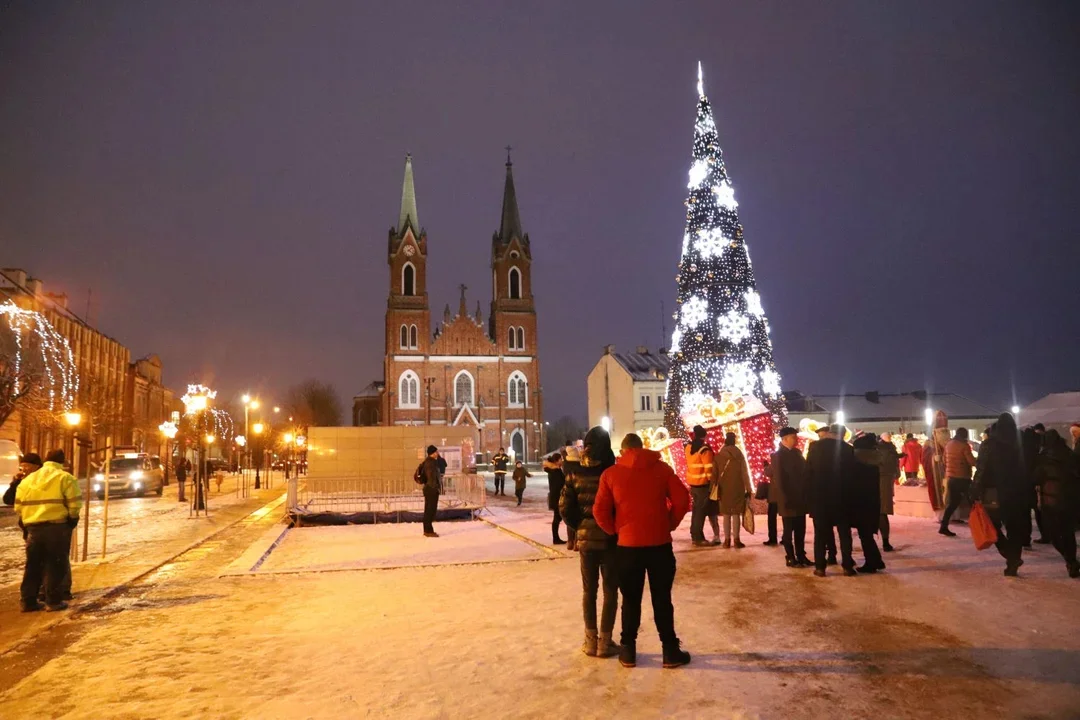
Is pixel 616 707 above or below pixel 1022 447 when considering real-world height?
below

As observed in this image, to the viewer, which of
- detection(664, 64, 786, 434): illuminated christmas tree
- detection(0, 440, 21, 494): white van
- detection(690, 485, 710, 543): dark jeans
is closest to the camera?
detection(690, 485, 710, 543): dark jeans

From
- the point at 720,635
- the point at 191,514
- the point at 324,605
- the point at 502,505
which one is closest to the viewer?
the point at 720,635

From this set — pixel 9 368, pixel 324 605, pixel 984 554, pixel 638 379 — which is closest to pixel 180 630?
pixel 324 605

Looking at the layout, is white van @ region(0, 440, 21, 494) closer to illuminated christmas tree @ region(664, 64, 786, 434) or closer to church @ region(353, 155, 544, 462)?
illuminated christmas tree @ region(664, 64, 786, 434)

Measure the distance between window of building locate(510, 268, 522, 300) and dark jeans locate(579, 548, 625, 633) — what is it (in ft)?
231

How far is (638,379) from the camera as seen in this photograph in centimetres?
6059

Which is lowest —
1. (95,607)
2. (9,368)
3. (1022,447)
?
(95,607)

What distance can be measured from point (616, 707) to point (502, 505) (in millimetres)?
17987

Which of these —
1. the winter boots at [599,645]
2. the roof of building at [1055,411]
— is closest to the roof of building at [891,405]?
the roof of building at [1055,411]

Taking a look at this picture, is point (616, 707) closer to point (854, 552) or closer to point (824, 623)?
point (824, 623)

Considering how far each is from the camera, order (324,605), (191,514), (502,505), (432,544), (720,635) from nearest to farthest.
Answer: (720,635), (324,605), (432,544), (191,514), (502,505)

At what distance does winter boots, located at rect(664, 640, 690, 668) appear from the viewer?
5.11 meters

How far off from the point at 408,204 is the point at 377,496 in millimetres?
60007

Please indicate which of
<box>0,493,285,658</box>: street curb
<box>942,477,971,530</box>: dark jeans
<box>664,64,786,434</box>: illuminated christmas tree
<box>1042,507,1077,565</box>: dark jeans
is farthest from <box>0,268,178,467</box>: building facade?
<box>1042,507,1077,565</box>: dark jeans
